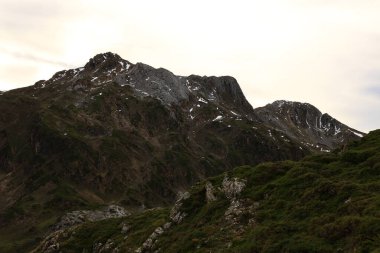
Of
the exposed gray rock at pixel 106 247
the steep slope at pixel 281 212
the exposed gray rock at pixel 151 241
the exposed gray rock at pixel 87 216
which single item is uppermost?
the steep slope at pixel 281 212

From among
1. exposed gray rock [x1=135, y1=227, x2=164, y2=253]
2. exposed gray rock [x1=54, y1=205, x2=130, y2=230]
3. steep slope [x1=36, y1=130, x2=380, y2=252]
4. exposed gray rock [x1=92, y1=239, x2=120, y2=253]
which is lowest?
exposed gray rock [x1=54, y1=205, x2=130, y2=230]

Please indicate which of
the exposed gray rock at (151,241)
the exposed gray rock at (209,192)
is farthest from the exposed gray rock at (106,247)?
the exposed gray rock at (209,192)

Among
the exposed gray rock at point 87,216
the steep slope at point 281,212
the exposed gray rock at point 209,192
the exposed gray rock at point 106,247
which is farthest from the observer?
the exposed gray rock at point 87,216

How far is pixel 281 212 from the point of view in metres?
45.5

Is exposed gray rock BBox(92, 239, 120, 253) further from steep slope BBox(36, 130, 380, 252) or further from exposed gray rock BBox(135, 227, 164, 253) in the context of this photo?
exposed gray rock BBox(135, 227, 164, 253)

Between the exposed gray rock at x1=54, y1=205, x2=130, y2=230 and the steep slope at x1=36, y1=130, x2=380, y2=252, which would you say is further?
the exposed gray rock at x1=54, y1=205, x2=130, y2=230

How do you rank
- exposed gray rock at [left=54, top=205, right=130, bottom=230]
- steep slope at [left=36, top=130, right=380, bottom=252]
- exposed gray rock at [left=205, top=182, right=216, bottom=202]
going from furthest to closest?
exposed gray rock at [left=54, top=205, right=130, bottom=230]
exposed gray rock at [left=205, top=182, right=216, bottom=202]
steep slope at [left=36, top=130, right=380, bottom=252]

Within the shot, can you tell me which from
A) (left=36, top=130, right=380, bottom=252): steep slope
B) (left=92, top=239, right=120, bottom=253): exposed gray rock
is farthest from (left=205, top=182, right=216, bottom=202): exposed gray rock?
(left=92, top=239, right=120, bottom=253): exposed gray rock

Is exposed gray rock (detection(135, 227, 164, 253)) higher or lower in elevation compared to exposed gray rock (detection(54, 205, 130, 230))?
higher

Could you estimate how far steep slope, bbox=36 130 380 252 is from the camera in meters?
37.3

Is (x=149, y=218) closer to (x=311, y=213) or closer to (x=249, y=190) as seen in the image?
(x=249, y=190)

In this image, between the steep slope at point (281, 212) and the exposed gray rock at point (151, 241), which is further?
the exposed gray rock at point (151, 241)

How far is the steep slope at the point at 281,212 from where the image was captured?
3731 cm

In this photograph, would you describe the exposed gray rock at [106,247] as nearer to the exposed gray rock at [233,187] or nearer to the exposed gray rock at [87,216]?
the exposed gray rock at [233,187]
